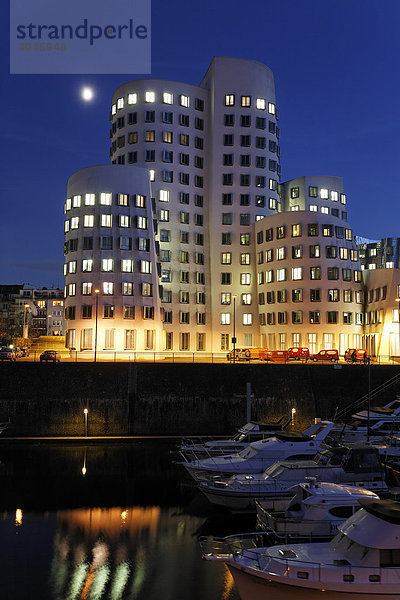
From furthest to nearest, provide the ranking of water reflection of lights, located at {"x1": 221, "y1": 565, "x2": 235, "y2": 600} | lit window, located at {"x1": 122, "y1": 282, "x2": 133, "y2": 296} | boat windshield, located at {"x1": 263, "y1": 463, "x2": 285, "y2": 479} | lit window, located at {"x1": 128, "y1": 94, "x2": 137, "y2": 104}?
1. lit window, located at {"x1": 128, "y1": 94, "x2": 137, "y2": 104}
2. lit window, located at {"x1": 122, "y1": 282, "x2": 133, "y2": 296}
3. boat windshield, located at {"x1": 263, "y1": 463, "x2": 285, "y2": 479}
4. water reflection of lights, located at {"x1": 221, "y1": 565, "x2": 235, "y2": 600}

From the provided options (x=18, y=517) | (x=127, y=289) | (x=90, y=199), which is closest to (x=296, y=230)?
(x=127, y=289)

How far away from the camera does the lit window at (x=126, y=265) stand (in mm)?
75188

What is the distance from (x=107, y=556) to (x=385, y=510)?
42.6 ft

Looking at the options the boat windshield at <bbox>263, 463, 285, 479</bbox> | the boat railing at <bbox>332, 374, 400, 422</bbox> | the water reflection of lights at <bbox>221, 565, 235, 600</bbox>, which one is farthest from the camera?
the boat railing at <bbox>332, 374, 400, 422</bbox>

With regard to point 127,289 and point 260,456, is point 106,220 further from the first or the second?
point 260,456

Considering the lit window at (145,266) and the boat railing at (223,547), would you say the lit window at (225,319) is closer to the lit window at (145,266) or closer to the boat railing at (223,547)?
the lit window at (145,266)

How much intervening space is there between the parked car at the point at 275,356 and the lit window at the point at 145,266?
2003cm

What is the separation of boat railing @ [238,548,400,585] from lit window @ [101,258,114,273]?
194 ft

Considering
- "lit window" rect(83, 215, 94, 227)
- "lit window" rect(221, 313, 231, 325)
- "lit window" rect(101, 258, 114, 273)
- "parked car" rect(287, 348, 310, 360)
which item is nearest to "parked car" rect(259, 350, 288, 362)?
"parked car" rect(287, 348, 310, 360)

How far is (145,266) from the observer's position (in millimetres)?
76438

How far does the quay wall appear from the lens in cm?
4922

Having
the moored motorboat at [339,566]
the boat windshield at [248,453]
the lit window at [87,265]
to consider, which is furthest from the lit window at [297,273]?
the moored motorboat at [339,566]

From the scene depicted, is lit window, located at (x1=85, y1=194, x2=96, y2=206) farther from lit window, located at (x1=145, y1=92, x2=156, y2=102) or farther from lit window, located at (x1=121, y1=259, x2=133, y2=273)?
lit window, located at (x1=145, y1=92, x2=156, y2=102)

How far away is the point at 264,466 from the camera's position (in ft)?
111
